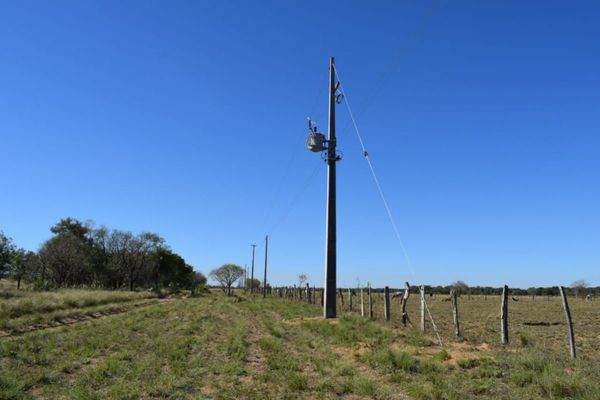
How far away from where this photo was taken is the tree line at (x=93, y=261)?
227ft

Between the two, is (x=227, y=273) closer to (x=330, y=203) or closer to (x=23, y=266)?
(x=23, y=266)

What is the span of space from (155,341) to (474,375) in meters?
10.2

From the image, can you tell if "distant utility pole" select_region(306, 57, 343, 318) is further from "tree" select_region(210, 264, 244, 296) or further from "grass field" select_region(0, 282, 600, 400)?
"tree" select_region(210, 264, 244, 296)

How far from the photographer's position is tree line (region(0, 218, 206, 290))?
227 ft

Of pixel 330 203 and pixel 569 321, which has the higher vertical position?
pixel 330 203

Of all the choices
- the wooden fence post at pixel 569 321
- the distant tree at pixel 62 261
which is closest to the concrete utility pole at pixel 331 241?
the wooden fence post at pixel 569 321

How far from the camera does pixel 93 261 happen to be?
82.0 m

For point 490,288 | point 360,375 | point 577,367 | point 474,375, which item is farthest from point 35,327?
point 490,288

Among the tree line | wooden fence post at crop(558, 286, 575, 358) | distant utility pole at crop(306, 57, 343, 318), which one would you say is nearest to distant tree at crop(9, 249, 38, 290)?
the tree line

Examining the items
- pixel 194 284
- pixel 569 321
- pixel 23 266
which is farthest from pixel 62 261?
pixel 569 321

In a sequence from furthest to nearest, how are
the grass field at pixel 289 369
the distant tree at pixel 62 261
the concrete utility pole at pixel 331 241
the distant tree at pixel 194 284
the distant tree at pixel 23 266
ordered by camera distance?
the distant tree at pixel 194 284 → the distant tree at pixel 62 261 → the distant tree at pixel 23 266 → the concrete utility pole at pixel 331 241 → the grass field at pixel 289 369

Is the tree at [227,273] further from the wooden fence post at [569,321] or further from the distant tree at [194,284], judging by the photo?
the wooden fence post at [569,321]

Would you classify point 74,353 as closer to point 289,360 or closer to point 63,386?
point 63,386

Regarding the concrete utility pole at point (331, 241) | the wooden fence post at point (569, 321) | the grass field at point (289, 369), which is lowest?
the grass field at point (289, 369)
